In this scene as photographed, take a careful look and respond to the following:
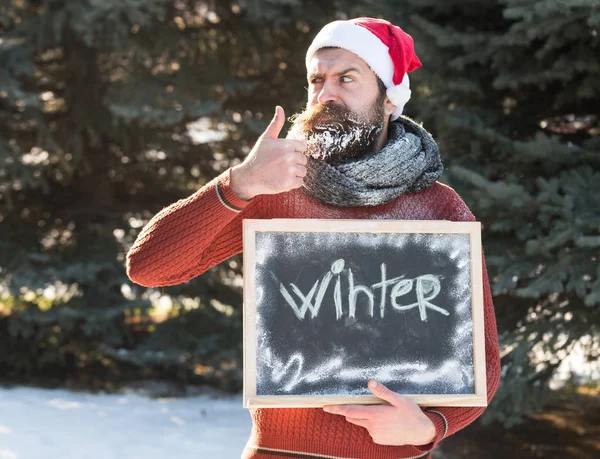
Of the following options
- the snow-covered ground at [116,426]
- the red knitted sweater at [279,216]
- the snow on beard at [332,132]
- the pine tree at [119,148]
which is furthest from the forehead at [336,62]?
the snow-covered ground at [116,426]

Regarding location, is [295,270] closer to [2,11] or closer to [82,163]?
[2,11]

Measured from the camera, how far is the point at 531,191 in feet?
14.2

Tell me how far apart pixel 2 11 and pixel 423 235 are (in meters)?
4.57

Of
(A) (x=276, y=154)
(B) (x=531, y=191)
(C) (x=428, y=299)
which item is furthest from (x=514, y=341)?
(A) (x=276, y=154)

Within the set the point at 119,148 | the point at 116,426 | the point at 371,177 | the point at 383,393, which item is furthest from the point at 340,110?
the point at 119,148

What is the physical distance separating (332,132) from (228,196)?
310 millimetres

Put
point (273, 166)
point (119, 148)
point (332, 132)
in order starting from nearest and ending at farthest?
point (273, 166)
point (332, 132)
point (119, 148)

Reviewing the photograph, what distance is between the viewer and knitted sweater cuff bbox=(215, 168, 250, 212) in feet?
5.41

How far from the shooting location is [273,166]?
5.16 feet

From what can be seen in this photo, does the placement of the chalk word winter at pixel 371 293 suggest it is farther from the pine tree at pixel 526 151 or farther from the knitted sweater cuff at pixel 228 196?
the pine tree at pixel 526 151

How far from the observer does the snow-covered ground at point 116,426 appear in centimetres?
495

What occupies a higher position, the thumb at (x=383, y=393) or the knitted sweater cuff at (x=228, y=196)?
the knitted sweater cuff at (x=228, y=196)

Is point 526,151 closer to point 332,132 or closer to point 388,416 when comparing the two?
point 332,132

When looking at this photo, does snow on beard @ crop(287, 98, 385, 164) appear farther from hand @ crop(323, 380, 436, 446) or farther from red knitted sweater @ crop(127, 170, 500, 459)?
hand @ crop(323, 380, 436, 446)
